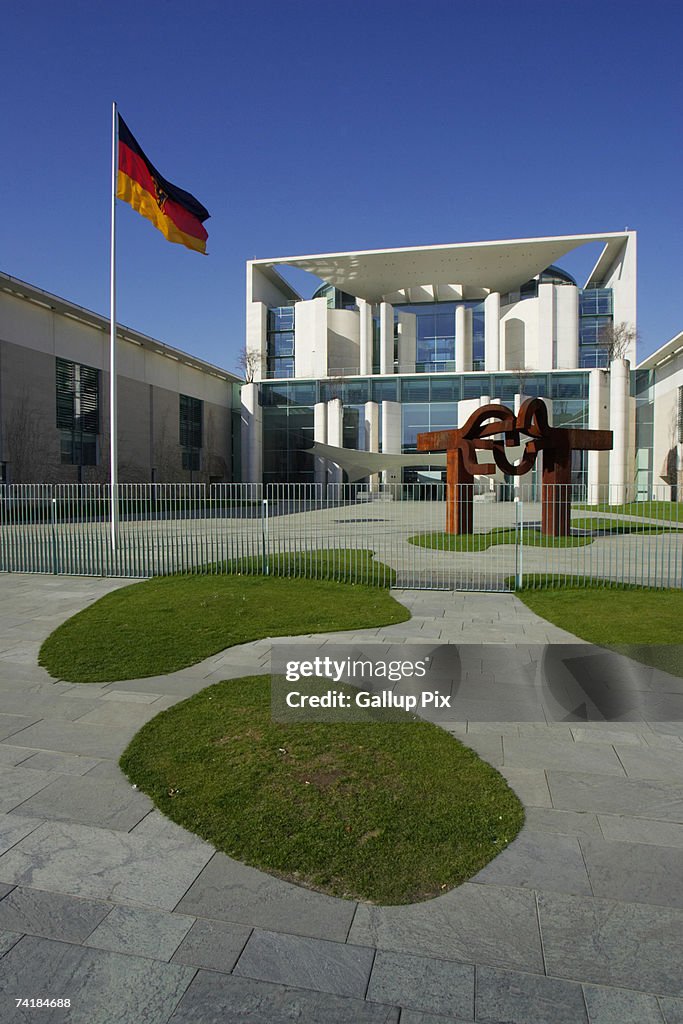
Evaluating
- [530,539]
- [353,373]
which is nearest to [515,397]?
[353,373]

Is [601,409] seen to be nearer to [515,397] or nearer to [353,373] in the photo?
[515,397]

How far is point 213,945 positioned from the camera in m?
2.67

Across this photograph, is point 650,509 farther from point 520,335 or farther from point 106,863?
point 520,335

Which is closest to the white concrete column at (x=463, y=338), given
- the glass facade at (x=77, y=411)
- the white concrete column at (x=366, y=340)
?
the white concrete column at (x=366, y=340)

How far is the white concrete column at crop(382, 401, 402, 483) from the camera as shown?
51.1m

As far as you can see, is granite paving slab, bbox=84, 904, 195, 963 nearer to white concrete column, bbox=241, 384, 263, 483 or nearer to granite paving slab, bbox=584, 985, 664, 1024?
granite paving slab, bbox=584, 985, 664, 1024

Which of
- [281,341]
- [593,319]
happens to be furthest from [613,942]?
[281,341]

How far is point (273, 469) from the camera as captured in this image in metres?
54.5

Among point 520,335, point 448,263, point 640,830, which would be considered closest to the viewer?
point 640,830

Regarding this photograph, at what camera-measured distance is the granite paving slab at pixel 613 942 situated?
8.19ft

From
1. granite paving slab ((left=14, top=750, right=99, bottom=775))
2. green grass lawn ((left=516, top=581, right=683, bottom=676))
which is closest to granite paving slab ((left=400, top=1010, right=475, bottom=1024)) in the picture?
granite paving slab ((left=14, top=750, right=99, bottom=775))

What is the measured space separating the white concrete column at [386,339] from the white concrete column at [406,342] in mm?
2021

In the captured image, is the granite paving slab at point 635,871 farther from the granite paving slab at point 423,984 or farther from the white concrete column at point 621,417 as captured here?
the white concrete column at point 621,417

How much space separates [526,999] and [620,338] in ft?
187
